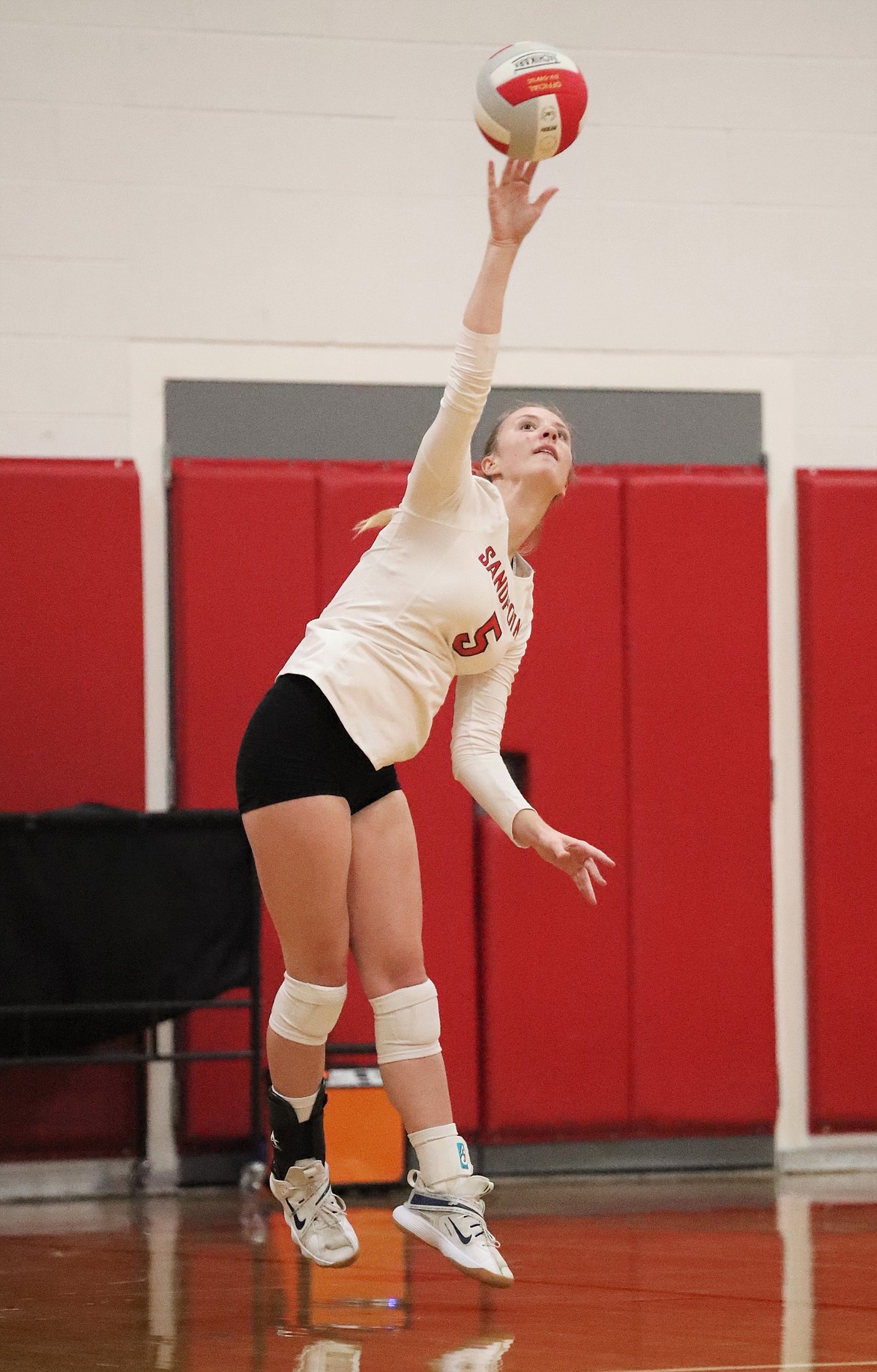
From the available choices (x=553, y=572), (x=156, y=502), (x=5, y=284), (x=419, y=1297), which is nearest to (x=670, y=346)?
(x=553, y=572)

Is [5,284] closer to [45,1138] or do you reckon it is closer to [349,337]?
[349,337]

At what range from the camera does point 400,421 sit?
4996 millimetres

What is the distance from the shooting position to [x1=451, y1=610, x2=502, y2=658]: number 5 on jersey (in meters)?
2.79

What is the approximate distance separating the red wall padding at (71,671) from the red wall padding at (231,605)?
0.13 m

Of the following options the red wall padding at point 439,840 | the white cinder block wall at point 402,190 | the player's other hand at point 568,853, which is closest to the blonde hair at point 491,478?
the player's other hand at point 568,853

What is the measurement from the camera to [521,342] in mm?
5078

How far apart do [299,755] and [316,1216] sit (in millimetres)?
790

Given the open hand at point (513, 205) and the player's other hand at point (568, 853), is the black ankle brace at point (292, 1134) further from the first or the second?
the open hand at point (513, 205)

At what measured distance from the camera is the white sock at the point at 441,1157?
2.62m

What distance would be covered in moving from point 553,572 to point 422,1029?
95.3 inches

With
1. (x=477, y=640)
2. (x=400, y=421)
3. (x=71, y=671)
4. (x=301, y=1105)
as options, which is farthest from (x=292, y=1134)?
(x=400, y=421)

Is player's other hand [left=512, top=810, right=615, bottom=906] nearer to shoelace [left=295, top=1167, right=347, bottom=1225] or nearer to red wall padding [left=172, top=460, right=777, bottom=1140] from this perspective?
shoelace [left=295, top=1167, right=347, bottom=1225]

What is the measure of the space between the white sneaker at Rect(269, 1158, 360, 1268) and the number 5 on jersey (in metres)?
0.92

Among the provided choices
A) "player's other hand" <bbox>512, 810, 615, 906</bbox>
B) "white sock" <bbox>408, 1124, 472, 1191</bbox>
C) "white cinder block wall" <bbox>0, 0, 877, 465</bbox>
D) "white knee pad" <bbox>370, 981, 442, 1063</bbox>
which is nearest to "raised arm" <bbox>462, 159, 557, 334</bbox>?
"player's other hand" <bbox>512, 810, 615, 906</bbox>
